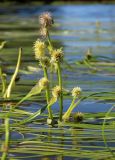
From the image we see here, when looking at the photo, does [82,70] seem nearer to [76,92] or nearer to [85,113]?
[85,113]

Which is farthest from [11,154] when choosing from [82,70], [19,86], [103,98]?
[82,70]

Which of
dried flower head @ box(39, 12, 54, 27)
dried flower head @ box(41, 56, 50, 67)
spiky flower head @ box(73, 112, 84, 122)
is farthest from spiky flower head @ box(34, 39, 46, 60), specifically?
spiky flower head @ box(73, 112, 84, 122)

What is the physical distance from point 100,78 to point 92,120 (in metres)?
1.73

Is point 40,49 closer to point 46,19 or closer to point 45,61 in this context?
point 45,61

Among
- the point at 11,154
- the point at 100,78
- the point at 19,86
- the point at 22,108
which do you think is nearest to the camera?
the point at 11,154

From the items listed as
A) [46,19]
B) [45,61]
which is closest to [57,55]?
[45,61]

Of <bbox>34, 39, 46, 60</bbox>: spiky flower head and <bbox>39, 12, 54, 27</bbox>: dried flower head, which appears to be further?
<bbox>39, 12, 54, 27</bbox>: dried flower head

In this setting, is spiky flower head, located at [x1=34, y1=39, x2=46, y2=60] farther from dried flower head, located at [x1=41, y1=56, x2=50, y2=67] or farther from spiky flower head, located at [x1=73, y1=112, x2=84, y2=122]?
A: spiky flower head, located at [x1=73, y1=112, x2=84, y2=122]

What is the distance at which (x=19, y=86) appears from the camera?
420cm

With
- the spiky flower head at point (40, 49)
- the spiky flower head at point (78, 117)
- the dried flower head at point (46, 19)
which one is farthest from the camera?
the spiky flower head at point (78, 117)

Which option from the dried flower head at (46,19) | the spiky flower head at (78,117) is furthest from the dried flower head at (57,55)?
the spiky flower head at (78,117)

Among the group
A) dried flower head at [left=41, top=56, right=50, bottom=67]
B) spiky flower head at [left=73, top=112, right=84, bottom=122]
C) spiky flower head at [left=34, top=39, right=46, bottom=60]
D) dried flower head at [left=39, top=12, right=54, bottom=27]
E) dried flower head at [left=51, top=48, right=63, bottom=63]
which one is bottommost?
spiky flower head at [left=73, top=112, right=84, bottom=122]

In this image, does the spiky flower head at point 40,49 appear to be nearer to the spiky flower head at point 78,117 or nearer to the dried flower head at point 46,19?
the dried flower head at point 46,19

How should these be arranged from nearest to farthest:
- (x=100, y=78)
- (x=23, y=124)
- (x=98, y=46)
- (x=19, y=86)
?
1. (x=23, y=124)
2. (x=19, y=86)
3. (x=100, y=78)
4. (x=98, y=46)
